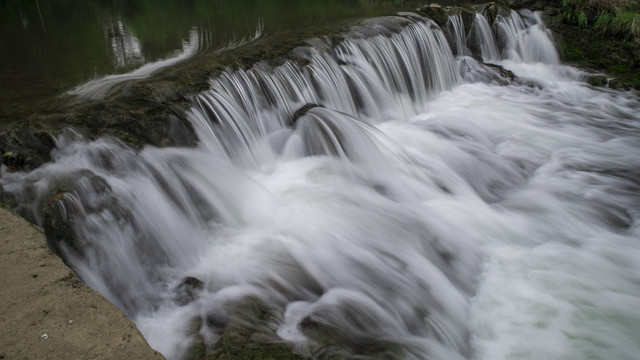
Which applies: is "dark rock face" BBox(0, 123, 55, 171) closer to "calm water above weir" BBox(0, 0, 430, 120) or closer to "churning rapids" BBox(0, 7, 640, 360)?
"churning rapids" BBox(0, 7, 640, 360)

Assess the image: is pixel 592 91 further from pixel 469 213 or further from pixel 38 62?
pixel 38 62

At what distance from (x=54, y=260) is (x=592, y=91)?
30.5 feet

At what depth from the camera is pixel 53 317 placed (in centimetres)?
195

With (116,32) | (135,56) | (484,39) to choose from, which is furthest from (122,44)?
(484,39)

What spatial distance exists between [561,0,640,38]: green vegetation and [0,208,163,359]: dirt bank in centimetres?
1132

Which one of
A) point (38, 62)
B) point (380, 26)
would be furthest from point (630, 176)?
point (38, 62)

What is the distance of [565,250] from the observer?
4148 mm

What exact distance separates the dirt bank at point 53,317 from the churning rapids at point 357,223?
0.88 m

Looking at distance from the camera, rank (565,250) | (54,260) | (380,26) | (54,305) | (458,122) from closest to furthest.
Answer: (54,305) < (54,260) < (565,250) < (458,122) < (380,26)

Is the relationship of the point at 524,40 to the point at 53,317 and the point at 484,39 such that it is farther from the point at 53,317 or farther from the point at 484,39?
the point at 53,317

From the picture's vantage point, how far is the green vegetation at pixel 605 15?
9539 mm

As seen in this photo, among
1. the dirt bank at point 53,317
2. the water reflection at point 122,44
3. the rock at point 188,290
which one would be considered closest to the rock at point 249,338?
the rock at point 188,290

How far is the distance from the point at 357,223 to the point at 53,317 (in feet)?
9.21

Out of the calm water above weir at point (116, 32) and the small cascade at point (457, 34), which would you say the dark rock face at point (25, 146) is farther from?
the small cascade at point (457, 34)
